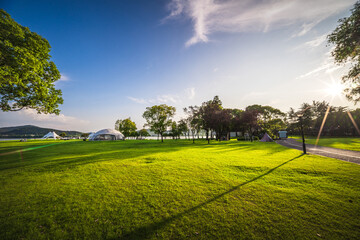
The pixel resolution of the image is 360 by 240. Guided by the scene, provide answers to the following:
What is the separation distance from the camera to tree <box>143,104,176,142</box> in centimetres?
4006

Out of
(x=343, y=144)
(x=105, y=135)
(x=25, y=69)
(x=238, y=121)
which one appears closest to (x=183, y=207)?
(x=25, y=69)

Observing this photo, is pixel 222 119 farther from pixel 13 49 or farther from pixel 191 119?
pixel 13 49

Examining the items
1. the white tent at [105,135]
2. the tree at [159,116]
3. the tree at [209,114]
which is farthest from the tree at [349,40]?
the white tent at [105,135]

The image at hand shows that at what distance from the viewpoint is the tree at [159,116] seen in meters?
40.1

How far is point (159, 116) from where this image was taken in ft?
132

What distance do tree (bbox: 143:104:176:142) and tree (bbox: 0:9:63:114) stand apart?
27175 millimetres

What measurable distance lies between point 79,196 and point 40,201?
1.24m

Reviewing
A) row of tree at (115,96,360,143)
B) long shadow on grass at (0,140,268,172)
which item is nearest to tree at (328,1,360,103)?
row of tree at (115,96,360,143)

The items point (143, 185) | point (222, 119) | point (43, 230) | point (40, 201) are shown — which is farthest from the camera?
point (222, 119)

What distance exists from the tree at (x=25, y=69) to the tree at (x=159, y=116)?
27.2 metres

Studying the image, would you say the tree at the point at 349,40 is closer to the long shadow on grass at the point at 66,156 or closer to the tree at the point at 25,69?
the long shadow on grass at the point at 66,156

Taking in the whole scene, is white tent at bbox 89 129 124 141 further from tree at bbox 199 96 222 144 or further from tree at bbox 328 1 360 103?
tree at bbox 328 1 360 103

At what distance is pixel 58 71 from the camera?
12.8 m

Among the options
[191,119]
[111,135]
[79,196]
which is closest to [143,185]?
[79,196]
